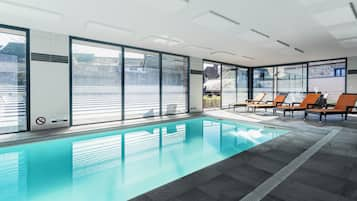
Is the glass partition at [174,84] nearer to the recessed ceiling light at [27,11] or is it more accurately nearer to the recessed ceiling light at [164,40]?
the recessed ceiling light at [164,40]

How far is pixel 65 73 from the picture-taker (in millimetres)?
5141

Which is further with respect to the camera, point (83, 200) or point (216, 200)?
point (83, 200)

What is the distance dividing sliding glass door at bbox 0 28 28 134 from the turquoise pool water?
1.14m

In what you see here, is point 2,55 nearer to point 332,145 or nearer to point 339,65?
point 332,145

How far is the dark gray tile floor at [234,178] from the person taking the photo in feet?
6.14

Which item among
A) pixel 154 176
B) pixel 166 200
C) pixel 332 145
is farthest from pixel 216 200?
pixel 332 145

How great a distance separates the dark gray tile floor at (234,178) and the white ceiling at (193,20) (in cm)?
254

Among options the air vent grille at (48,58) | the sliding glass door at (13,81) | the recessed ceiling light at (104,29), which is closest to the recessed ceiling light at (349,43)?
the recessed ceiling light at (104,29)

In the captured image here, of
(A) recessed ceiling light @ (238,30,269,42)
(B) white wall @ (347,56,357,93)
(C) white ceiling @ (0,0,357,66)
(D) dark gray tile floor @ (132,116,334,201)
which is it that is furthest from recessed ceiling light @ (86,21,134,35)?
(B) white wall @ (347,56,357,93)

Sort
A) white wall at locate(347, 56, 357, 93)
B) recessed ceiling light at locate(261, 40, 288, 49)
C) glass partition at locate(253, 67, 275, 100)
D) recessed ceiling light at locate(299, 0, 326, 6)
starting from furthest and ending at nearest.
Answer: glass partition at locate(253, 67, 275, 100) → white wall at locate(347, 56, 357, 93) → recessed ceiling light at locate(261, 40, 288, 49) → recessed ceiling light at locate(299, 0, 326, 6)

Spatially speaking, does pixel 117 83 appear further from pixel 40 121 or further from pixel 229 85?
pixel 229 85

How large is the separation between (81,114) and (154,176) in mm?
3815

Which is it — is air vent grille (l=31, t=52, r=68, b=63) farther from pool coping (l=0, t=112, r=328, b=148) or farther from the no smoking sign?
pool coping (l=0, t=112, r=328, b=148)

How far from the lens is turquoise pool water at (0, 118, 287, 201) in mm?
2379
